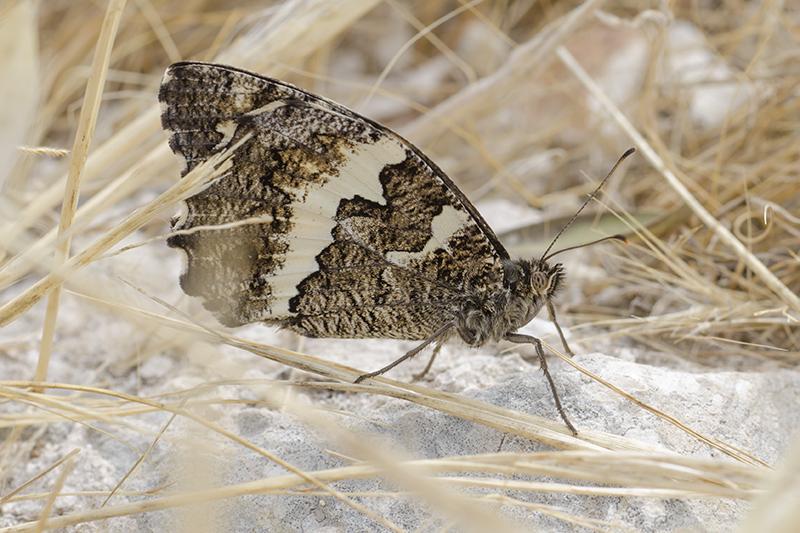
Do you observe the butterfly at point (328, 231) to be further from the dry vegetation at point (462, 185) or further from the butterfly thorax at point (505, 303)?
the dry vegetation at point (462, 185)

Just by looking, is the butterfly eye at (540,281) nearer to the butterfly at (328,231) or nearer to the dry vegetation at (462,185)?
the butterfly at (328,231)

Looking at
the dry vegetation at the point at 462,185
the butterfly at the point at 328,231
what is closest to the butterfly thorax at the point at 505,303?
the butterfly at the point at 328,231

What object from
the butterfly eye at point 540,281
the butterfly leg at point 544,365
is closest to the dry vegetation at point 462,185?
the butterfly leg at point 544,365

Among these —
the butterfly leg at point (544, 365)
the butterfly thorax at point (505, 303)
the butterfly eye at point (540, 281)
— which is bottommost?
the butterfly leg at point (544, 365)

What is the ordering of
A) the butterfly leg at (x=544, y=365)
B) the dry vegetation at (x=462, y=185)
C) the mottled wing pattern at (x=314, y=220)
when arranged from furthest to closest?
the mottled wing pattern at (x=314, y=220)
the butterfly leg at (x=544, y=365)
the dry vegetation at (x=462, y=185)

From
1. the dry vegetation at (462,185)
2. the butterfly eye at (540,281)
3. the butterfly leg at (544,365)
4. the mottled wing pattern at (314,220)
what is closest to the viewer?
the dry vegetation at (462,185)

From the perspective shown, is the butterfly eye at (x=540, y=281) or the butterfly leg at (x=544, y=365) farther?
the butterfly eye at (x=540, y=281)

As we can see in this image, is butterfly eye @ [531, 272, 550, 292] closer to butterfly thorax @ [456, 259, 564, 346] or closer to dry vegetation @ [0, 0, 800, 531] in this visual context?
butterfly thorax @ [456, 259, 564, 346]

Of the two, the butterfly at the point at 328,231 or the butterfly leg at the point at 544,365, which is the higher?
the butterfly at the point at 328,231

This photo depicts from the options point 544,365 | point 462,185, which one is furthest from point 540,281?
point 462,185
